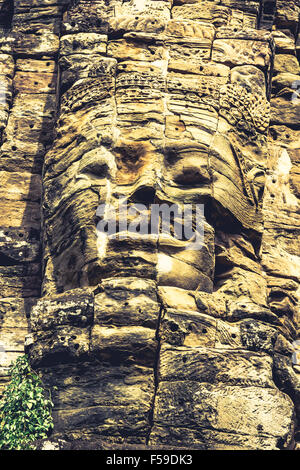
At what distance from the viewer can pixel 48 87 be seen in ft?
67.6

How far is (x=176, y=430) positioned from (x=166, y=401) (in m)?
0.39

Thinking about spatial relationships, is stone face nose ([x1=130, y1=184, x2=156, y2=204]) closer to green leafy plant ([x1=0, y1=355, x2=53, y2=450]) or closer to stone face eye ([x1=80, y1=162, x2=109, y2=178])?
stone face eye ([x1=80, y1=162, x2=109, y2=178])

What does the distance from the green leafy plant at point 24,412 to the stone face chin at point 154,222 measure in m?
0.17

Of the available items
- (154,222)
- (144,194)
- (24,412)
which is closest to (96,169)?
(144,194)

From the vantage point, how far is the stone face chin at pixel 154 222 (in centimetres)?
1622

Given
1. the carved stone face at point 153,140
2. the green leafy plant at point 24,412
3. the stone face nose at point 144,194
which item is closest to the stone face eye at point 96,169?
the carved stone face at point 153,140

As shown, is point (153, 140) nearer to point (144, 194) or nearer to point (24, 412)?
point (144, 194)

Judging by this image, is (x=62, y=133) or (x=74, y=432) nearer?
(x=74, y=432)

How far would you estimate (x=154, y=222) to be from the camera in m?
17.2

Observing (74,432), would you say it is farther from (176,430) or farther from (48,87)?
(48,87)

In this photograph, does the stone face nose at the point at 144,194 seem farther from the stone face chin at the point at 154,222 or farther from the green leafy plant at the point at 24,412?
the green leafy plant at the point at 24,412

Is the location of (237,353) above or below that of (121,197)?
below
